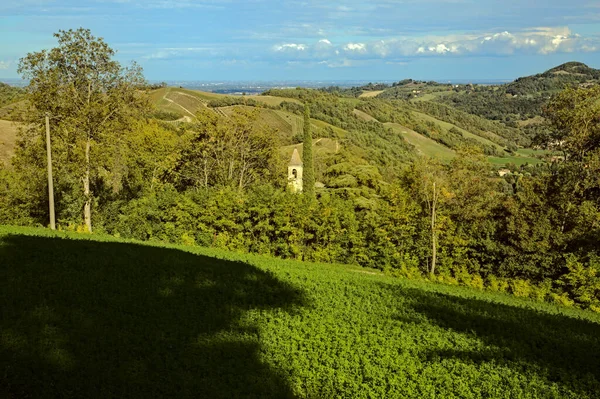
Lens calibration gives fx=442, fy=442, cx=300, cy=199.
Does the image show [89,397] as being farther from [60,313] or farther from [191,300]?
[191,300]

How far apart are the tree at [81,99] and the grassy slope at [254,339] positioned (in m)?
14.3

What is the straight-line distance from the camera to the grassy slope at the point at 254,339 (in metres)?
8.15

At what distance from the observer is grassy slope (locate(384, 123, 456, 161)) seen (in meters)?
126

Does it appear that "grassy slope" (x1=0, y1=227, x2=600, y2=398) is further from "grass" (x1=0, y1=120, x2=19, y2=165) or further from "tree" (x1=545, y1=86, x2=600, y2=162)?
"grass" (x1=0, y1=120, x2=19, y2=165)

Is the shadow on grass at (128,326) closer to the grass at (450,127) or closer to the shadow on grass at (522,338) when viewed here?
the shadow on grass at (522,338)

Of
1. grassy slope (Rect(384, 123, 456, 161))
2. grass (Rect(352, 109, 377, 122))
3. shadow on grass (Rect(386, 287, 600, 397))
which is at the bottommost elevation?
shadow on grass (Rect(386, 287, 600, 397))

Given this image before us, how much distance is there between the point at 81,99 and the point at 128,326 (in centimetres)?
2173

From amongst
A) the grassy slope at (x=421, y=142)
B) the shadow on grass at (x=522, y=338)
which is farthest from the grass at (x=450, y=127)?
the shadow on grass at (x=522, y=338)

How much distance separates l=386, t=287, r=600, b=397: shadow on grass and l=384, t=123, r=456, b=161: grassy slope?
114754mm

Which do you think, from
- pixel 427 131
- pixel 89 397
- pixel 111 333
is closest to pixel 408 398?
pixel 89 397

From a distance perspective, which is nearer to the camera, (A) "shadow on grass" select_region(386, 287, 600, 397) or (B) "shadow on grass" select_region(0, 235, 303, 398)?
(B) "shadow on grass" select_region(0, 235, 303, 398)

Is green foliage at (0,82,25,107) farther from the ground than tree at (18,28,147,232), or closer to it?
farther from the ground

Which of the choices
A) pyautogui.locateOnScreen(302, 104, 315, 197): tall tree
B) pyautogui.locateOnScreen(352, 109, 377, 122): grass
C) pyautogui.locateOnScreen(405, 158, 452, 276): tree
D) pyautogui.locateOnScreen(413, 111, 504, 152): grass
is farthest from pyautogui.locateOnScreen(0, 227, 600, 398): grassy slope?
pyautogui.locateOnScreen(413, 111, 504, 152): grass

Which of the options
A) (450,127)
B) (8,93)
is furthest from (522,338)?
(450,127)
